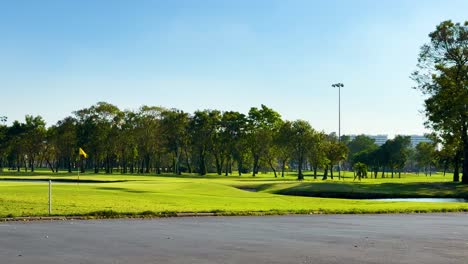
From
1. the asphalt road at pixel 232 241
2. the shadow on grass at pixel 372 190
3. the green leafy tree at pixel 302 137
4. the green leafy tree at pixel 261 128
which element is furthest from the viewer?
the green leafy tree at pixel 261 128

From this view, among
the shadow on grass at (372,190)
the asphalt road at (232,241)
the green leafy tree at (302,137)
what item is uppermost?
the green leafy tree at (302,137)

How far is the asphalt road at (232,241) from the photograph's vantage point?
1326cm

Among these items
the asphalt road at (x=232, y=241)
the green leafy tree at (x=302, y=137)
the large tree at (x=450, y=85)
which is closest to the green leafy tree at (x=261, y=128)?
the green leafy tree at (x=302, y=137)

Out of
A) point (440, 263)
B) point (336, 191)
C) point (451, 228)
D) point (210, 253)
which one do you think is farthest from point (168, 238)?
point (336, 191)

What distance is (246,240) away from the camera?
16.8 meters

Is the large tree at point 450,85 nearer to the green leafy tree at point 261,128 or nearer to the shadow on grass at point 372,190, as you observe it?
the shadow on grass at point 372,190

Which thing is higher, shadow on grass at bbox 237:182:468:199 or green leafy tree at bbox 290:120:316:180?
green leafy tree at bbox 290:120:316:180

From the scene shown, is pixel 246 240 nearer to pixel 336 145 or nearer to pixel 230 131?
pixel 336 145

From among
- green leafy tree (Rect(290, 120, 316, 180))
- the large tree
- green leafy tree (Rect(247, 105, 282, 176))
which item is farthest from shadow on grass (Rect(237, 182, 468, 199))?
green leafy tree (Rect(247, 105, 282, 176))

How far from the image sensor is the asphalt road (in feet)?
43.5

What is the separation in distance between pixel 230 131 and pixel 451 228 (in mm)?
104962

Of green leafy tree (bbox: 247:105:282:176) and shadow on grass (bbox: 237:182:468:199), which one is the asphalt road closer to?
shadow on grass (bbox: 237:182:468:199)

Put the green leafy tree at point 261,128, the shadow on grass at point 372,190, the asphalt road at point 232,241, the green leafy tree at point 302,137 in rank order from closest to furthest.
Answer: the asphalt road at point 232,241
the shadow on grass at point 372,190
the green leafy tree at point 302,137
the green leafy tree at point 261,128

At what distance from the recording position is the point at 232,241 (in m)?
16.4
